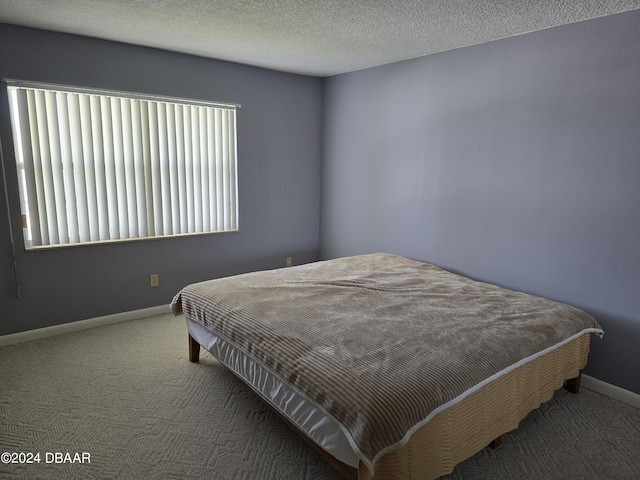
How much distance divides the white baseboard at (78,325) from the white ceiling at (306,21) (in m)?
2.22

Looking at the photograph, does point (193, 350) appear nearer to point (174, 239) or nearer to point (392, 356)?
point (174, 239)

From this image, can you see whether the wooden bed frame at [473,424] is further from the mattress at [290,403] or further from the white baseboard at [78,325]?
the white baseboard at [78,325]

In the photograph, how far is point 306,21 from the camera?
2.57m

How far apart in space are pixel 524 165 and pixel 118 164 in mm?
3145

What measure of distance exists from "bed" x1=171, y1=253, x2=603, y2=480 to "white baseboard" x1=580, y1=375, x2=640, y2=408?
16 centimetres

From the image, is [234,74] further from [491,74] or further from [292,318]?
[292,318]

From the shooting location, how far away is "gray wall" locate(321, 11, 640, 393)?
94.3 inches

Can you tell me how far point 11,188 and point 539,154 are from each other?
3733 millimetres

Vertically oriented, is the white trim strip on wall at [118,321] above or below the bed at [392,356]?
below

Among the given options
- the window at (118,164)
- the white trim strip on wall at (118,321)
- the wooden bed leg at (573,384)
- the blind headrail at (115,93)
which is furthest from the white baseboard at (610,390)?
the blind headrail at (115,93)

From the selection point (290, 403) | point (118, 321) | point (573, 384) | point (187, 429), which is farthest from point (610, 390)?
point (118, 321)

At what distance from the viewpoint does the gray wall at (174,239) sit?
2965 mm

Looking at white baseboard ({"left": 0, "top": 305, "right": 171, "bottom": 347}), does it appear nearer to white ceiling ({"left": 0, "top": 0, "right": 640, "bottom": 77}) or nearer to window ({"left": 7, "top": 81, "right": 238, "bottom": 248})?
window ({"left": 7, "top": 81, "right": 238, "bottom": 248})

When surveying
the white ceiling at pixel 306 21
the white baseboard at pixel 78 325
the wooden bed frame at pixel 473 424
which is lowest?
the white baseboard at pixel 78 325
